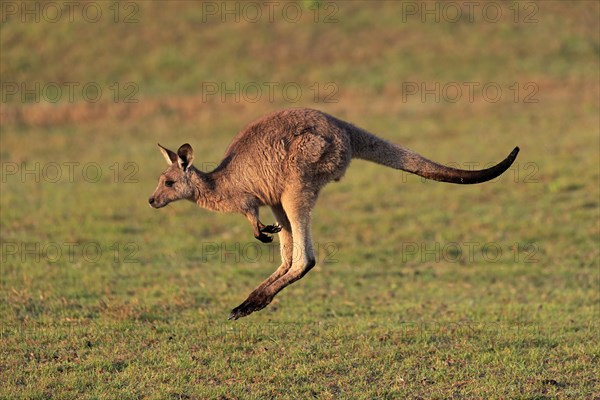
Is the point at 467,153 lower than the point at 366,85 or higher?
lower

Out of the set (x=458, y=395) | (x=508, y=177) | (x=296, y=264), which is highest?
(x=508, y=177)

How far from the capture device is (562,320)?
901 cm

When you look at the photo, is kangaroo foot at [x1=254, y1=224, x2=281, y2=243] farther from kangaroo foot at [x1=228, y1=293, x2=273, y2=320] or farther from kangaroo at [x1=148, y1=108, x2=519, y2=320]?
kangaroo foot at [x1=228, y1=293, x2=273, y2=320]

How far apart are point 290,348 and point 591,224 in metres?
7.49

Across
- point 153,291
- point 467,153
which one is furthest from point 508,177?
point 153,291

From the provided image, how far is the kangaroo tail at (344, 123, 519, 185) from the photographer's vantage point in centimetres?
729

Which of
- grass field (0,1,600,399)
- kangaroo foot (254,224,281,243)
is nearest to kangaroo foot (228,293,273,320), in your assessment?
grass field (0,1,600,399)

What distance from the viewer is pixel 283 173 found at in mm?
7477

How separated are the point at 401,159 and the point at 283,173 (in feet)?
Answer: 3.24

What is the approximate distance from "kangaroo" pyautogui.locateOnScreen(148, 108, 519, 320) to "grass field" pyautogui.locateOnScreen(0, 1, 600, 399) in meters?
0.96

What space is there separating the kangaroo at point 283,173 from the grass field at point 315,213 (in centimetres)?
96

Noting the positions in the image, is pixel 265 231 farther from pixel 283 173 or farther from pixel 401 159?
pixel 401 159

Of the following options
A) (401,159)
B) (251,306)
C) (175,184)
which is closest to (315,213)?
(401,159)

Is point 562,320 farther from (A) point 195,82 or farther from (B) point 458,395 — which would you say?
(A) point 195,82
